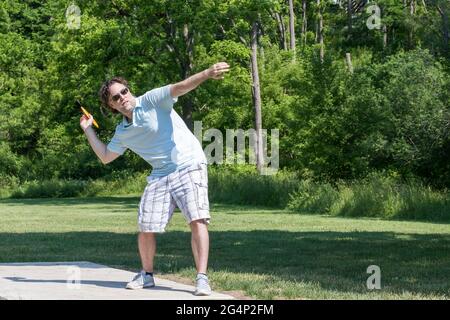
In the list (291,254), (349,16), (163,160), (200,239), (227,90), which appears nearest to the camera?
(200,239)

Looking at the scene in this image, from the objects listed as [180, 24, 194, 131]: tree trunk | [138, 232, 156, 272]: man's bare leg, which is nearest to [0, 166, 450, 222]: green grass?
[180, 24, 194, 131]: tree trunk

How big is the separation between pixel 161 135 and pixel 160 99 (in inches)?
12.4

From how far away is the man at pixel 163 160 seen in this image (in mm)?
9000

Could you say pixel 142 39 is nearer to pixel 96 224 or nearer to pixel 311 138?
pixel 311 138

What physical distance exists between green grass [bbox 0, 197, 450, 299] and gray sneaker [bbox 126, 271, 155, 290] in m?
0.76

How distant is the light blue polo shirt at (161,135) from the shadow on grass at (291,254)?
199 centimetres

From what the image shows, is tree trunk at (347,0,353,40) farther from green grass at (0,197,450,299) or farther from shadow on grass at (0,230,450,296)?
shadow on grass at (0,230,450,296)

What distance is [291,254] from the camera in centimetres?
1426

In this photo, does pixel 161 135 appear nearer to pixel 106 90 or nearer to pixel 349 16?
pixel 106 90

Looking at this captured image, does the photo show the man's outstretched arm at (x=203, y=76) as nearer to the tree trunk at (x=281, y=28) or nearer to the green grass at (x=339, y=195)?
the green grass at (x=339, y=195)

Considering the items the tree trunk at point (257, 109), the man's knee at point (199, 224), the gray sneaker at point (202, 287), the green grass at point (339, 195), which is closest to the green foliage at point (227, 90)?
the tree trunk at point (257, 109)

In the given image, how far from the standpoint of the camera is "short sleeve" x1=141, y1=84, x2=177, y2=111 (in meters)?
8.96

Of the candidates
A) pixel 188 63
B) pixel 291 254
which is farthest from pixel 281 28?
pixel 291 254
